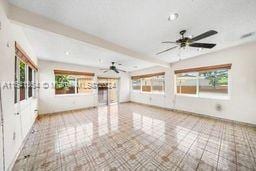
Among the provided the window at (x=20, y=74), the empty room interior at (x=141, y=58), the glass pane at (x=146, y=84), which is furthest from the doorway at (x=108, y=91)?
the window at (x=20, y=74)

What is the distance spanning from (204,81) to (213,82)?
0.32 metres

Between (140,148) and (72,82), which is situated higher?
(72,82)

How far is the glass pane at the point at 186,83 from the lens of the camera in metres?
5.02

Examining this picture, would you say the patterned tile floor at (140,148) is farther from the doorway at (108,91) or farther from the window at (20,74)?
the doorway at (108,91)

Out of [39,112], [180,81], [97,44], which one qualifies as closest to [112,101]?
[39,112]

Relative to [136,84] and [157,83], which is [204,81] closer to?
[157,83]

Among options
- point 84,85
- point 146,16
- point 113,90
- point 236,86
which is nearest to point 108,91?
point 113,90

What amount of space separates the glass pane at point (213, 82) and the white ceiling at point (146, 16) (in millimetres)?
1793

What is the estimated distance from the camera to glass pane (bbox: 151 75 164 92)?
6.48m

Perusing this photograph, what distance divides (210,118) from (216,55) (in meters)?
2.45

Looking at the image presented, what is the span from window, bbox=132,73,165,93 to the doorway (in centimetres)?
147

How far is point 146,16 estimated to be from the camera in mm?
2031

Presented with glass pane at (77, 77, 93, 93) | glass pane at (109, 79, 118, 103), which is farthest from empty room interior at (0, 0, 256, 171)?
glass pane at (109, 79, 118, 103)

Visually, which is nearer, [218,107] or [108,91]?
[218,107]
